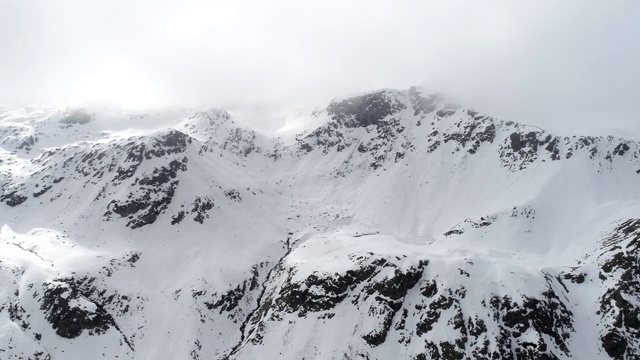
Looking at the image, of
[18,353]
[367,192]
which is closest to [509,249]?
[367,192]

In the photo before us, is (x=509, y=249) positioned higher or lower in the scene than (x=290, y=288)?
higher

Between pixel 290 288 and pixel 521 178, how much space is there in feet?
233

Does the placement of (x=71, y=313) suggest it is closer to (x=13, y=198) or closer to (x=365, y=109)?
(x=13, y=198)

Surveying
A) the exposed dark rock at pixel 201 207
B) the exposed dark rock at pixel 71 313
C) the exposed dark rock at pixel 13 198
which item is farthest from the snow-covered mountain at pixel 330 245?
the exposed dark rock at pixel 201 207

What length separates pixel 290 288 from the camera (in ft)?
292

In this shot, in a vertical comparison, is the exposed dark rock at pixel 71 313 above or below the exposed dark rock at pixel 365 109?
below

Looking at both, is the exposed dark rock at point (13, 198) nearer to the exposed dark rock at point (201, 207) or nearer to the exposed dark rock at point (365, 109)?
the exposed dark rock at point (201, 207)

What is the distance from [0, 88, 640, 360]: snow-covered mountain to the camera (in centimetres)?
7794

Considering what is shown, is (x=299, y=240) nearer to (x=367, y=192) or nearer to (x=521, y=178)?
(x=367, y=192)

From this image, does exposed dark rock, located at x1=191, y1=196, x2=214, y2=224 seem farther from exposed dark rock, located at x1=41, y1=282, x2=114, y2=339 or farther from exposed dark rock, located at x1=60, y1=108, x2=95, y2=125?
exposed dark rock, located at x1=60, y1=108, x2=95, y2=125

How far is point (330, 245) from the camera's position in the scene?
10319cm

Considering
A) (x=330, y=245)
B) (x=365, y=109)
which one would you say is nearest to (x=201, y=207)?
(x=330, y=245)

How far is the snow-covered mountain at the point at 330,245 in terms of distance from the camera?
77.9 metres

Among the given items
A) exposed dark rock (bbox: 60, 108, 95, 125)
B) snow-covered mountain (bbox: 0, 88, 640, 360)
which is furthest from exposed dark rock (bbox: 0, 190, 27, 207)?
exposed dark rock (bbox: 60, 108, 95, 125)
